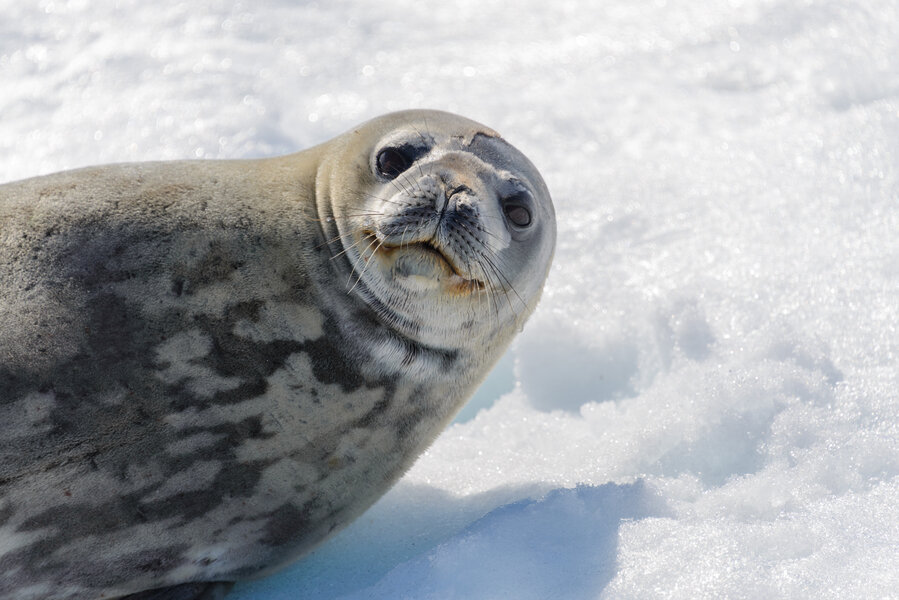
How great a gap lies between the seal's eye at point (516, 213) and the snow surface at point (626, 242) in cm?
83

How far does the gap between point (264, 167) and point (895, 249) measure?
8.90 feet

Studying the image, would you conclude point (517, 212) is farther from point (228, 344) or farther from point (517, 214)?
point (228, 344)

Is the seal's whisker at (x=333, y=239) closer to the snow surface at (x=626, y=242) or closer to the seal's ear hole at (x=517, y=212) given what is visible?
the seal's ear hole at (x=517, y=212)

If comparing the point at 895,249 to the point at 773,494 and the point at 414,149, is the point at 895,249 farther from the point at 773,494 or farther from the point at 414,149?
the point at 414,149

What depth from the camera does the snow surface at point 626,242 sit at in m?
2.67

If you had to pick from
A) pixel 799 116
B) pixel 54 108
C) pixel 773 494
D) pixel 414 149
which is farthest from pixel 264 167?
pixel 799 116

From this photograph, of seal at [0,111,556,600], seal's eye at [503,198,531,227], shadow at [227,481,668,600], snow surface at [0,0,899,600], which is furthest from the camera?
seal's eye at [503,198,531,227]

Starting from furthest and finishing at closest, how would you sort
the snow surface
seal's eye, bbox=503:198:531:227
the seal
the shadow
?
seal's eye, bbox=503:198:531:227 < the snow surface < the shadow < the seal

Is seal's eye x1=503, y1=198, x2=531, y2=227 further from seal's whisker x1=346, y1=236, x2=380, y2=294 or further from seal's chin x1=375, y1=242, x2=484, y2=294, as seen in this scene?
seal's whisker x1=346, y1=236, x2=380, y2=294

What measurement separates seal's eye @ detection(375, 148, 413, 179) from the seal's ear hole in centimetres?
31

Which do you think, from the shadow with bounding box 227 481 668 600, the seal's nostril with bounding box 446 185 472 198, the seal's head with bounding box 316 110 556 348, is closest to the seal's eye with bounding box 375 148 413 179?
the seal's head with bounding box 316 110 556 348

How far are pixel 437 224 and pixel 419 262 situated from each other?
116 millimetres

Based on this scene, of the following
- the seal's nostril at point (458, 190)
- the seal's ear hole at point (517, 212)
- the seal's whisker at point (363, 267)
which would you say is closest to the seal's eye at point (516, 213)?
the seal's ear hole at point (517, 212)

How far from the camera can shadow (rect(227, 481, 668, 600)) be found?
253 centimetres
